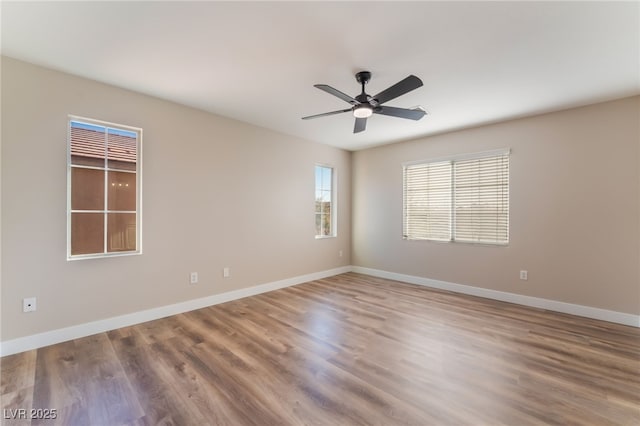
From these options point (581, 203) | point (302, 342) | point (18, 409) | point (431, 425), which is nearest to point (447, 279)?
point (581, 203)

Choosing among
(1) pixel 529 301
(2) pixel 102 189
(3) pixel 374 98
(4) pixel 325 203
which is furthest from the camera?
(4) pixel 325 203

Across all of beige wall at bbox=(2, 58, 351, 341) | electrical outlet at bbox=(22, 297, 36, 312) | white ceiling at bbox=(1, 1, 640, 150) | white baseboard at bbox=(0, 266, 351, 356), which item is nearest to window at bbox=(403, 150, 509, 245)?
white ceiling at bbox=(1, 1, 640, 150)

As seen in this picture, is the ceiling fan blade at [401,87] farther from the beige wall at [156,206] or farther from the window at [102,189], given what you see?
the window at [102,189]

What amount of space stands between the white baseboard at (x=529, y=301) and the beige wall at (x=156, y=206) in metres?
1.79

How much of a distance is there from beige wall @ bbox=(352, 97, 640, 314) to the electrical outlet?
16.4ft

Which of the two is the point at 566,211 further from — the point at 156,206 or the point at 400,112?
the point at 156,206

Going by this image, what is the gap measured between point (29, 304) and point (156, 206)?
1375 millimetres

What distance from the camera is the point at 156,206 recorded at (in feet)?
10.7

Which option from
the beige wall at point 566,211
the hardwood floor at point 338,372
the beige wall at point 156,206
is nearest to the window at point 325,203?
the beige wall at point 156,206

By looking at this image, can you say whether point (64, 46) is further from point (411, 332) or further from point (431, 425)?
point (411, 332)

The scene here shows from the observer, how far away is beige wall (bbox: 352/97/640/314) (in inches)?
125

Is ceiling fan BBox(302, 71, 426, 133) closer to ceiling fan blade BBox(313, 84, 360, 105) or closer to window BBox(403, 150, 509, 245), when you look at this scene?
ceiling fan blade BBox(313, 84, 360, 105)

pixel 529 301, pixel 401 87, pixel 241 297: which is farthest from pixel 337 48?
pixel 529 301

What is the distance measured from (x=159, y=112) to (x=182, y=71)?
90cm
